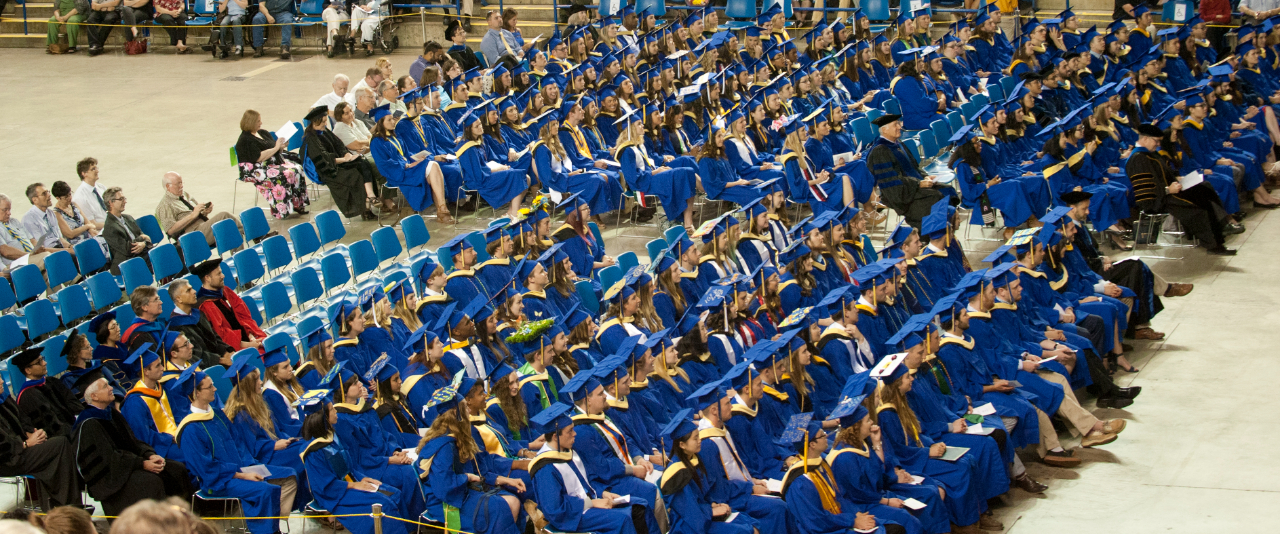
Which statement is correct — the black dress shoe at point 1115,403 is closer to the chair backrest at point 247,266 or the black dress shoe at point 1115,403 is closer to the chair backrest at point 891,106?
the chair backrest at point 891,106

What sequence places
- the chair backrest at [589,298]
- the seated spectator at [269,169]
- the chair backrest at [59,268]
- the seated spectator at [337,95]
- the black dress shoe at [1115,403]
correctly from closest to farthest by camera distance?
the black dress shoe at [1115,403], the chair backrest at [59,268], the chair backrest at [589,298], the seated spectator at [269,169], the seated spectator at [337,95]

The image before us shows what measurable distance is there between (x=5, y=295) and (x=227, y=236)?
1.78 meters

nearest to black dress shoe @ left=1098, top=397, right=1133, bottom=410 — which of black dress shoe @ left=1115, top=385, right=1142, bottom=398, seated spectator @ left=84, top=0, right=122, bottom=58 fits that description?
black dress shoe @ left=1115, top=385, right=1142, bottom=398

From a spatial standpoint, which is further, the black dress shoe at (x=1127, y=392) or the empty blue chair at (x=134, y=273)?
the empty blue chair at (x=134, y=273)

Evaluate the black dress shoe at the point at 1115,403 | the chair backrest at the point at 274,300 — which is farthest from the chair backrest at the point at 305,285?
the black dress shoe at the point at 1115,403

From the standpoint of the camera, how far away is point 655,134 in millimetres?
12070

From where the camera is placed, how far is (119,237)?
9617 mm

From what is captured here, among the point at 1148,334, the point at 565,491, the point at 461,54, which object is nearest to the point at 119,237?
the point at 565,491

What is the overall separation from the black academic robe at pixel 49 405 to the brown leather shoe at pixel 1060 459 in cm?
536

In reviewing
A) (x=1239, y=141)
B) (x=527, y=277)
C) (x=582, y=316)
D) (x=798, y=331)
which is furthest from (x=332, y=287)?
(x=1239, y=141)

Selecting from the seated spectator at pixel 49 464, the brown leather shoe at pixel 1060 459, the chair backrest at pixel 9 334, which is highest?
the chair backrest at pixel 9 334

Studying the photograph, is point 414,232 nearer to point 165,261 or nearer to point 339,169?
point 339,169

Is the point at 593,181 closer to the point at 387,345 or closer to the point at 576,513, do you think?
the point at 387,345

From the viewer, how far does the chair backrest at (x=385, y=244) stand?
33.1 feet
